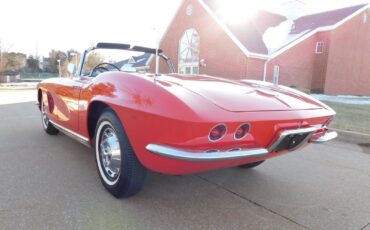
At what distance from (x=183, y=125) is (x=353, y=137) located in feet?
15.1

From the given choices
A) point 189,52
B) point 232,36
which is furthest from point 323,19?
point 189,52

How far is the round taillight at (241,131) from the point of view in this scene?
6.48 ft

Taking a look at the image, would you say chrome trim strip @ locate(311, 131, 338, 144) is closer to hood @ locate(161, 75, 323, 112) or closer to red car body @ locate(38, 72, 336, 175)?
red car body @ locate(38, 72, 336, 175)

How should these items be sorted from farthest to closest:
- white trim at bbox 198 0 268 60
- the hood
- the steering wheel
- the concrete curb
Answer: white trim at bbox 198 0 268 60, the concrete curb, the steering wheel, the hood

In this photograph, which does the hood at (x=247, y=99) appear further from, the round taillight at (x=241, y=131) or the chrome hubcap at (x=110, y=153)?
the chrome hubcap at (x=110, y=153)

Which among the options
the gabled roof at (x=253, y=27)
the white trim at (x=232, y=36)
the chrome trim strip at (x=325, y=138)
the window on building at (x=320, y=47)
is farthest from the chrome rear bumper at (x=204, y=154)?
the window on building at (x=320, y=47)

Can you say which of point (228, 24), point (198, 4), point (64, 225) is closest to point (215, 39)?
point (228, 24)

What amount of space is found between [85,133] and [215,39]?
16.1 meters

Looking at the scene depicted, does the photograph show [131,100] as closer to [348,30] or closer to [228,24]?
[228,24]

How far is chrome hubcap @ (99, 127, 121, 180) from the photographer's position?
2.45m

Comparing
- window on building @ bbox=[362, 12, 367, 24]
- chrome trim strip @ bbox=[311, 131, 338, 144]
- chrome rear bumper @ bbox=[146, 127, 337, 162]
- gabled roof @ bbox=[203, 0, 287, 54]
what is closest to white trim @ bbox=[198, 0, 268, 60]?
gabled roof @ bbox=[203, 0, 287, 54]

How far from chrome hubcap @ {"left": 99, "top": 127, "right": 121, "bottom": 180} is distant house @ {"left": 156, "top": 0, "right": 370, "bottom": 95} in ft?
47.2

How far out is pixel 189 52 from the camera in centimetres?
2069

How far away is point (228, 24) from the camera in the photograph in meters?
17.8
